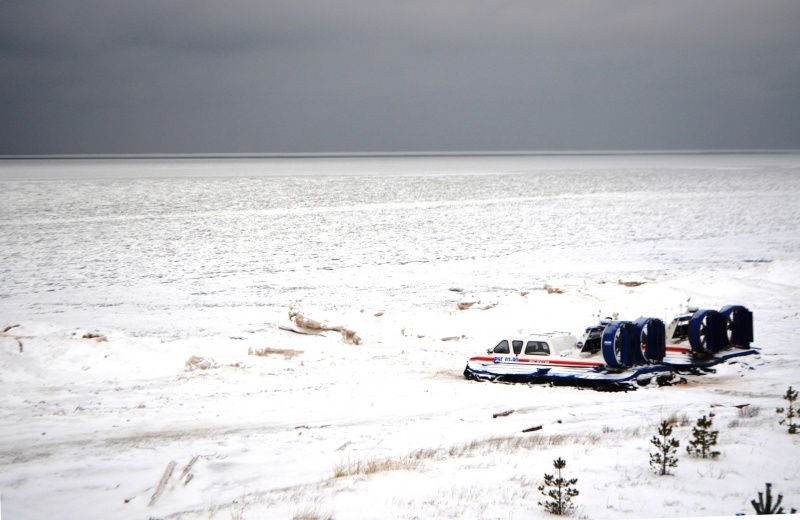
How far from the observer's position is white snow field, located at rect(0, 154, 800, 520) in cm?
757

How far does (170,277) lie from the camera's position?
76.1 feet

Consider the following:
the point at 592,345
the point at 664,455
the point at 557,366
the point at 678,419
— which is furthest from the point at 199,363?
the point at 664,455

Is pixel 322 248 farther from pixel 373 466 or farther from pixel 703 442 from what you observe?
pixel 703 442

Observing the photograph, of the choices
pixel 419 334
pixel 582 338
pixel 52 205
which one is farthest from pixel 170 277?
pixel 52 205

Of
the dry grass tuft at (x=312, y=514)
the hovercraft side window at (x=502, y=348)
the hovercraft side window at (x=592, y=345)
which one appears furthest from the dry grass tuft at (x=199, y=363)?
the dry grass tuft at (x=312, y=514)

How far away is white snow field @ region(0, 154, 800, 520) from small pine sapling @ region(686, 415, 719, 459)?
0.10 m

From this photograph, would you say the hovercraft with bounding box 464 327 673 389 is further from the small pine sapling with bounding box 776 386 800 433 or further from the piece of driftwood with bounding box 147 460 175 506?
the piece of driftwood with bounding box 147 460 175 506

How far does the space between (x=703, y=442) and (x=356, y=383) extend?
5537 millimetres

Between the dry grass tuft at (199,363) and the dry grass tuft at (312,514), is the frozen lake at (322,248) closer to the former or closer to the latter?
the dry grass tuft at (199,363)

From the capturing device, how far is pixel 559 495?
22.7 feet

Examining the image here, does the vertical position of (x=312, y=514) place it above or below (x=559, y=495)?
below

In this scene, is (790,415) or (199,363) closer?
(790,415)

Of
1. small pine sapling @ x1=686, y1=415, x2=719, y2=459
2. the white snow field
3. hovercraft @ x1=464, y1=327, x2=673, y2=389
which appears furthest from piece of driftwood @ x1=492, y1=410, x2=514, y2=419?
small pine sapling @ x1=686, y1=415, x2=719, y2=459

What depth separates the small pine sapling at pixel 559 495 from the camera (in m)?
6.93
